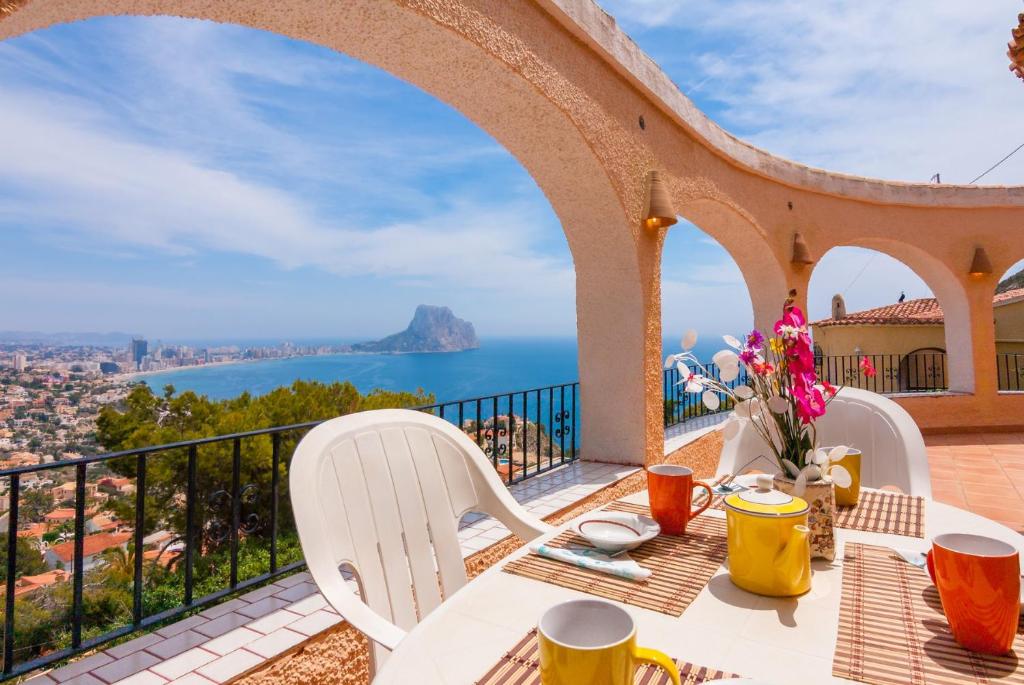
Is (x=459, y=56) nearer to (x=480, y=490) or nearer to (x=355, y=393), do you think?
(x=480, y=490)

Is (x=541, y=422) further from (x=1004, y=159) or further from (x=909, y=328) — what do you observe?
(x=909, y=328)

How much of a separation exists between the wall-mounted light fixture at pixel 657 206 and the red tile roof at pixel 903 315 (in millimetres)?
9577

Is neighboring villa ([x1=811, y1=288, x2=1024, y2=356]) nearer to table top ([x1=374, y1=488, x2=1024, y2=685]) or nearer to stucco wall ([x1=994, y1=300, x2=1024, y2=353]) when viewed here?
stucco wall ([x1=994, y1=300, x2=1024, y2=353])

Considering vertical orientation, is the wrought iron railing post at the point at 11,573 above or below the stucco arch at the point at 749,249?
below

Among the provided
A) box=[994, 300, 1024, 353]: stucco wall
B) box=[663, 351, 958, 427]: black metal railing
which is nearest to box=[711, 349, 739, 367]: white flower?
box=[663, 351, 958, 427]: black metal railing

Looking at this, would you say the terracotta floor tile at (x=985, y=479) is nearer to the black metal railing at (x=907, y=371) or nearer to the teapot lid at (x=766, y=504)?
the black metal railing at (x=907, y=371)

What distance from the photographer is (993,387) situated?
20.1 feet

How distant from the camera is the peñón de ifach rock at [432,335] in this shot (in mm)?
53719

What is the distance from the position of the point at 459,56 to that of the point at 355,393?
6911 millimetres

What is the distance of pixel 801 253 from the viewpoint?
5336 mm

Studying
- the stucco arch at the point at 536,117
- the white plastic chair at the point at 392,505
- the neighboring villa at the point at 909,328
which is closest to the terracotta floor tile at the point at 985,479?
the stucco arch at the point at 536,117

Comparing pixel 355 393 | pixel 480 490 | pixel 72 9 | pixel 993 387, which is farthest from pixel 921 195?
pixel 355 393

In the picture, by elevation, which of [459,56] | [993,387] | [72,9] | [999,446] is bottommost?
[999,446]

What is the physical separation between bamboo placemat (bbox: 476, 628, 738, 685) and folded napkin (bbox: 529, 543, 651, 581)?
0.78ft
